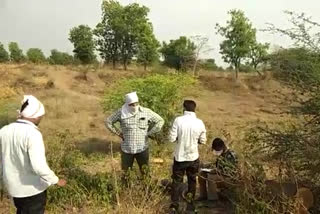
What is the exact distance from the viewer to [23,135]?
14.5 feet

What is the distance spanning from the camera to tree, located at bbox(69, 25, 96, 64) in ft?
132

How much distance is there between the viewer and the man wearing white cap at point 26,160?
14.5 ft

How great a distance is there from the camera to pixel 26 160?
4469mm

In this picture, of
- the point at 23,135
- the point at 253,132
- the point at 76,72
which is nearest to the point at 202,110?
the point at 76,72

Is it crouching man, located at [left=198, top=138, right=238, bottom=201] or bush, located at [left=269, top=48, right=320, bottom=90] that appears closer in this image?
bush, located at [left=269, top=48, right=320, bottom=90]

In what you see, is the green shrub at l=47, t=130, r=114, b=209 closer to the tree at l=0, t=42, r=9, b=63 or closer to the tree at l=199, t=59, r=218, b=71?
the tree at l=199, t=59, r=218, b=71

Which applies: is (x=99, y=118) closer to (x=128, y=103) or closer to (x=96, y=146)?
(x=96, y=146)

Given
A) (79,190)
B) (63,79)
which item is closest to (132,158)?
(79,190)

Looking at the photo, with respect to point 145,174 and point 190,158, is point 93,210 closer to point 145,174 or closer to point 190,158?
point 145,174

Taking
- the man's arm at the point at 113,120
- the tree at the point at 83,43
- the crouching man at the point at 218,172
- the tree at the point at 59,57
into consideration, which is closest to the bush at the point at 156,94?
the crouching man at the point at 218,172

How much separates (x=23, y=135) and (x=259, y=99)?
26.2 m

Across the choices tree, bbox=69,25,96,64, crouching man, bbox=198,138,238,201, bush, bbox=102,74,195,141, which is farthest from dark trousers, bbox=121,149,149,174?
tree, bbox=69,25,96,64

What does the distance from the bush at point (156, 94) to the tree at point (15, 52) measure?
3487cm

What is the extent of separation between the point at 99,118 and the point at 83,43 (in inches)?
898
